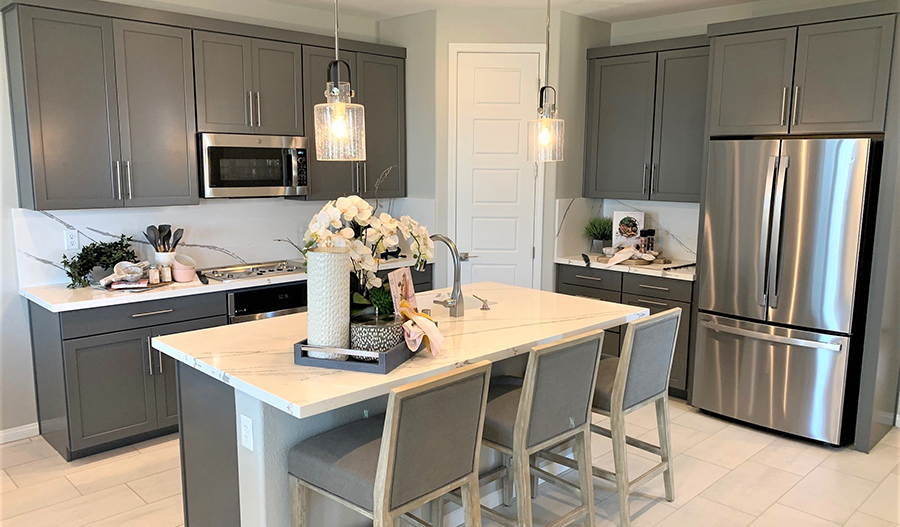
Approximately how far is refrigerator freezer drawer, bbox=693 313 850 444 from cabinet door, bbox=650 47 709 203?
974 millimetres

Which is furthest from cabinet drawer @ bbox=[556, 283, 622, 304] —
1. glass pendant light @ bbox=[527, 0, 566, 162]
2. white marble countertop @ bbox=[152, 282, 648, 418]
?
glass pendant light @ bbox=[527, 0, 566, 162]

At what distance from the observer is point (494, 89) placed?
4734 mm

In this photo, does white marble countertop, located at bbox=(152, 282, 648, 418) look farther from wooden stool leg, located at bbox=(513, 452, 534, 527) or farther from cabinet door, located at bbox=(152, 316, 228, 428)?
cabinet door, located at bbox=(152, 316, 228, 428)

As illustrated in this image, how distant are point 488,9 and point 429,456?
139 inches

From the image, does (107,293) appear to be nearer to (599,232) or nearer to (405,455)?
(405,455)

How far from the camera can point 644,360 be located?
2.83m

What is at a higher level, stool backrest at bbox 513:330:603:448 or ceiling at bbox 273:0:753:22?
ceiling at bbox 273:0:753:22

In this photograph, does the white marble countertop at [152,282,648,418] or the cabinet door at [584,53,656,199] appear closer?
the white marble countertop at [152,282,648,418]

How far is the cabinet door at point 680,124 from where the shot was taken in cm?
444

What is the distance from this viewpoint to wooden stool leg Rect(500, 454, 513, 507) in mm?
3020

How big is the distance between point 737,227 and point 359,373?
273 centimetres

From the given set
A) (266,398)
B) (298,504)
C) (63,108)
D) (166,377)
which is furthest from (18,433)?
(266,398)

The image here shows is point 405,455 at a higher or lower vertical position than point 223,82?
lower

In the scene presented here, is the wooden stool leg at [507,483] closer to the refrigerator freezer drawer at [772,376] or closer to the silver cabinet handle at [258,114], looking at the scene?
the refrigerator freezer drawer at [772,376]
